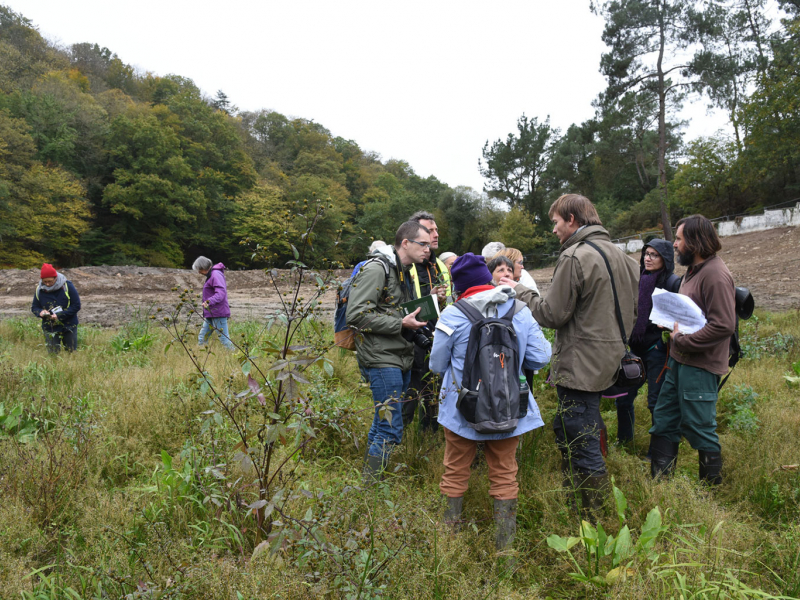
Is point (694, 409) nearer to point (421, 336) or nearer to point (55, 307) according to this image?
point (421, 336)

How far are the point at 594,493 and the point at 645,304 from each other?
1870 mm

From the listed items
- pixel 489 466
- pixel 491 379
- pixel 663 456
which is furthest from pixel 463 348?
pixel 663 456

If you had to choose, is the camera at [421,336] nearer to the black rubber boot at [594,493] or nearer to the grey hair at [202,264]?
the black rubber boot at [594,493]

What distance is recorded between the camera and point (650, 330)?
3957 millimetres

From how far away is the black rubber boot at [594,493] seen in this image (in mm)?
2740

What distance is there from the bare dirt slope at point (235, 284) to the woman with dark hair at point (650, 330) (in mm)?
8454

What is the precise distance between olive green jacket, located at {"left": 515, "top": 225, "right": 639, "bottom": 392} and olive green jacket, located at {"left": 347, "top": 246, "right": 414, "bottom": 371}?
939mm

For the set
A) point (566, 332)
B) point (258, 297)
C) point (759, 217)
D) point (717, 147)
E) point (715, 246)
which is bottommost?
point (258, 297)

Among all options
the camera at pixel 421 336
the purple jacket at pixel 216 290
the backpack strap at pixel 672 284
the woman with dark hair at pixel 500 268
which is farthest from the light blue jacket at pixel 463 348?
the purple jacket at pixel 216 290

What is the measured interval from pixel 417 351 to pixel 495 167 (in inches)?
1871

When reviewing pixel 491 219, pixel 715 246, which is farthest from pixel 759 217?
pixel 715 246

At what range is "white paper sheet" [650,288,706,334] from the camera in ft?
10.0

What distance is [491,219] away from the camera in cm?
4134

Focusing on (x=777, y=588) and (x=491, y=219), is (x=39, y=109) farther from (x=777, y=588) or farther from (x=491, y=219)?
(x=777, y=588)
